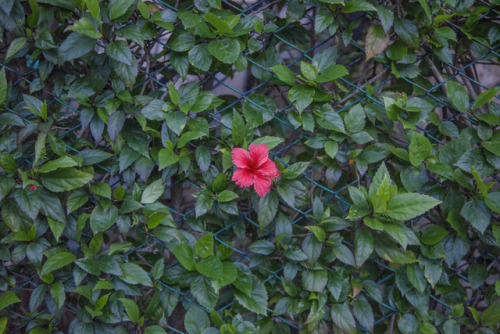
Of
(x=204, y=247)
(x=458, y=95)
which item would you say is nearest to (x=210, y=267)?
(x=204, y=247)

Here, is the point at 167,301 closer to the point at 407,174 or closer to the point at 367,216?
the point at 367,216

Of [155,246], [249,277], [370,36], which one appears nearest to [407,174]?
[370,36]

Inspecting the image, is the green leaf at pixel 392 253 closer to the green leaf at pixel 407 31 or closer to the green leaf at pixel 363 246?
the green leaf at pixel 363 246

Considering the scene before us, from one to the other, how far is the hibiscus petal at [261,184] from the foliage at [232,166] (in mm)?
A: 125

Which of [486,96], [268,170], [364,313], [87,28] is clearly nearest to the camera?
[87,28]

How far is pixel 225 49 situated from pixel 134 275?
86 cm

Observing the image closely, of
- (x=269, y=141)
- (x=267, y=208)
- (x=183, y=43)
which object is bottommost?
(x=267, y=208)

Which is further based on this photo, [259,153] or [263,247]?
[263,247]

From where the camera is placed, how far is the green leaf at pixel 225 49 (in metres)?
1.45

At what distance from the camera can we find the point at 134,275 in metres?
1.58

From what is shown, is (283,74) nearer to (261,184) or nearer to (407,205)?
(261,184)

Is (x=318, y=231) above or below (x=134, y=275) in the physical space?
above

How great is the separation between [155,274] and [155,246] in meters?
0.12

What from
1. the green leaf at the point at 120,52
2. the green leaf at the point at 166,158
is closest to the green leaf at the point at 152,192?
the green leaf at the point at 166,158
